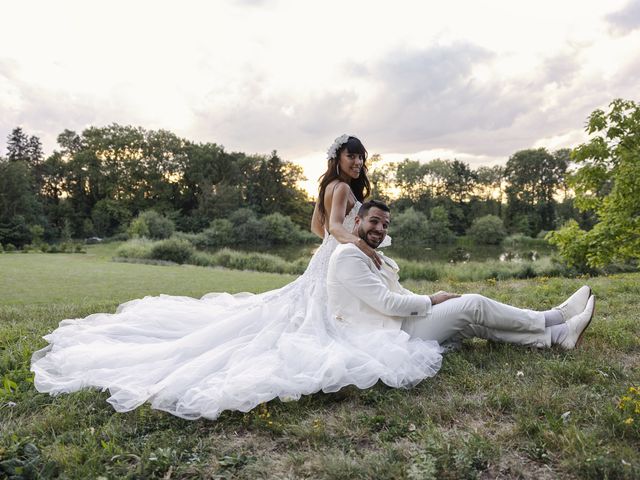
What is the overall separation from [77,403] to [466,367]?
3.03m

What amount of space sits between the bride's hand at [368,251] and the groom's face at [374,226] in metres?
0.05

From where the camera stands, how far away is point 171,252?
22672 mm

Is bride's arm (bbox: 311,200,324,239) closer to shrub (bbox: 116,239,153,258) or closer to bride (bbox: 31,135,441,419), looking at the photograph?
bride (bbox: 31,135,441,419)

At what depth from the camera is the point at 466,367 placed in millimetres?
3541

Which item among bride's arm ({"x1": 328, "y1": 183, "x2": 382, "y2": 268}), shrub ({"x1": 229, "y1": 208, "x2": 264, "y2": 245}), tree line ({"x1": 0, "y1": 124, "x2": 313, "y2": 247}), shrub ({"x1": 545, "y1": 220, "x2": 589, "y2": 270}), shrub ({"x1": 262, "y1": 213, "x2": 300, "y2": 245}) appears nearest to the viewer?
bride's arm ({"x1": 328, "y1": 183, "x2": 382, "y2": 268})

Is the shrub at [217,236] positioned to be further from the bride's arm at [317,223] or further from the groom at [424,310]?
the groom at [424,310]

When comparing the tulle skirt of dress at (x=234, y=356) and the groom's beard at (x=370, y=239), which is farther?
the groom's beard at (x=370, y=239)

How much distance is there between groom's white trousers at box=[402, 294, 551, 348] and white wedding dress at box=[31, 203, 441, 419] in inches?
8.2

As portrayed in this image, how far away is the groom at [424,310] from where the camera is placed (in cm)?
378

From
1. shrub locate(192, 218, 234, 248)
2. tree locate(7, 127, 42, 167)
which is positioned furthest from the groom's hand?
tree locate(7, 127, 42, 167)

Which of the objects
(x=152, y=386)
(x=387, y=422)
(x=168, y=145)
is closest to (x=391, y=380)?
(x=387, y=422)

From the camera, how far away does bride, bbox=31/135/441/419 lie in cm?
307

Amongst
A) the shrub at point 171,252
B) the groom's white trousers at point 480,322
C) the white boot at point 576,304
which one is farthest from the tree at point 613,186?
the shrub at point 171,252

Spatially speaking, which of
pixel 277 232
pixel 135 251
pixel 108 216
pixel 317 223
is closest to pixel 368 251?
pixel 317 223
